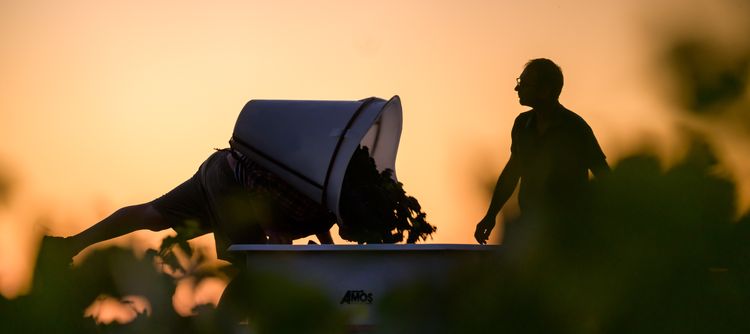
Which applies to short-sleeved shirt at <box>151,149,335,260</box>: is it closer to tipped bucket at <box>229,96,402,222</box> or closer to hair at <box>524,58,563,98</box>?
tipped bucket at <box>229,96,402,222</box>

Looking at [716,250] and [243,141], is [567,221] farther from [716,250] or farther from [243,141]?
[243,141]

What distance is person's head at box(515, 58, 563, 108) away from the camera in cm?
380

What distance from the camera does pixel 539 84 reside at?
3.85 m

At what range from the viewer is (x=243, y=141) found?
4246 mm

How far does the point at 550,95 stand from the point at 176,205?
79.0 inches

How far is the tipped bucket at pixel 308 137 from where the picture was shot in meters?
3.83

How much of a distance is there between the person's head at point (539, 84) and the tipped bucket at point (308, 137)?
1.91ft

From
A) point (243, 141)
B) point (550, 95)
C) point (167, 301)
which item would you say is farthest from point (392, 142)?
point (167, 301)

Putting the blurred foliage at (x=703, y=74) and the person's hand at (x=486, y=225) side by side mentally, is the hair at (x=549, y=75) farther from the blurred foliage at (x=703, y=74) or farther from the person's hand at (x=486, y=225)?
the blurred foliage at (x=703, y=74)

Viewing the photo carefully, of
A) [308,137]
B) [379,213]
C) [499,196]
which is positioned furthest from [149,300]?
[308,137]

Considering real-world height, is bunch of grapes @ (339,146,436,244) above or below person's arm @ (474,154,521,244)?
below

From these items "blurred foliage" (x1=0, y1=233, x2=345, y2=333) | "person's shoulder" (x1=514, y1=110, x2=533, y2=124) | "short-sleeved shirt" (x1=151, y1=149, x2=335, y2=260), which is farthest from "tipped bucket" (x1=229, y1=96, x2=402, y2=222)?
"blurred foliage" (x1=0, y1=233, x2=345, y2=333)

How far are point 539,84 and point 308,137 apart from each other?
3.24 feet

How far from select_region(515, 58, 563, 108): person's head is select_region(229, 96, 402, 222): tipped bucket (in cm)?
58
